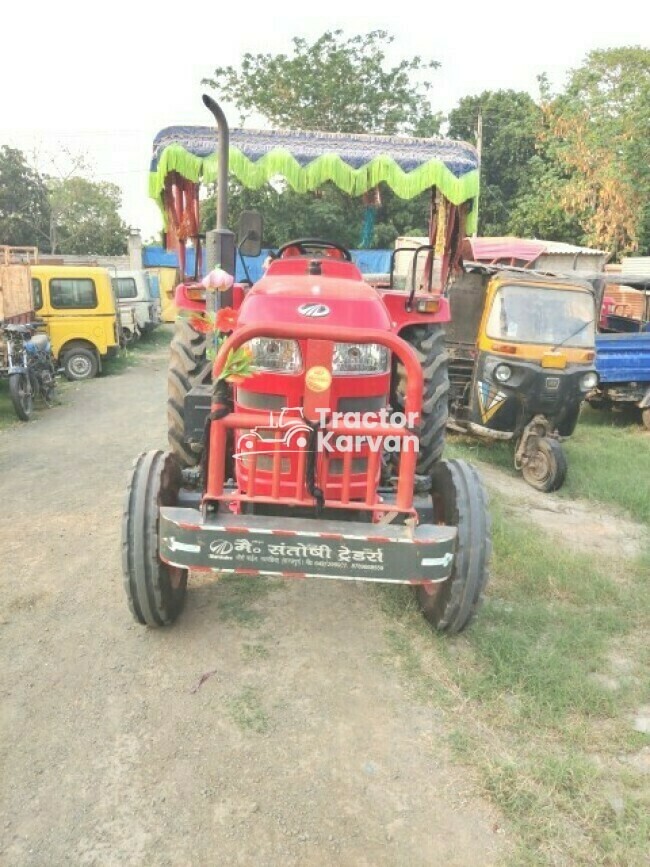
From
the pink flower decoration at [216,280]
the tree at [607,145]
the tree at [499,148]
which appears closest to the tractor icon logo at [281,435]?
the pink flower decoration at [216,280]

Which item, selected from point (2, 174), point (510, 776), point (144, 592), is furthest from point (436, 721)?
point (2, 174)

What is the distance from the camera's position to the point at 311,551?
2643 mm

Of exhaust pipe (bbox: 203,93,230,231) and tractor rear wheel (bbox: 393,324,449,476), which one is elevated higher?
exhaust pipe (bbox: 203,93,230,231)

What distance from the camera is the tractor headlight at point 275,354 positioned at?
2.97 m

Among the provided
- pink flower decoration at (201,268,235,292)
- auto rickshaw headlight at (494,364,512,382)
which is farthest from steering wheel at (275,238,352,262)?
auto rickshaw headlight at (494,364,512,382)

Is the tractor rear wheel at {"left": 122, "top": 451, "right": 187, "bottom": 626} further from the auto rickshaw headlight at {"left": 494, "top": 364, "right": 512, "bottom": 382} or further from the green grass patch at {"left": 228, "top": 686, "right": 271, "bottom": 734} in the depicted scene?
the auto rickshaw headlight at {"left": 494, "top": 364, "right": 512, "bottom": 382}

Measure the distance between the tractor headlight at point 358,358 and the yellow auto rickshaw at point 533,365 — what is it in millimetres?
3477

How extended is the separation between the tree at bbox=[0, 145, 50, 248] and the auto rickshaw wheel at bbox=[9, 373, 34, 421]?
84.8 feet

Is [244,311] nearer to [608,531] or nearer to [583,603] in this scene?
[583,603]

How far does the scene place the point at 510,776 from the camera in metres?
2.40

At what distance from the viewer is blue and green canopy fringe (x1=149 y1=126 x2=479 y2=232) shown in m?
4.59

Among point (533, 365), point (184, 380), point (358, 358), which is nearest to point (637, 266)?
point (533, 365)

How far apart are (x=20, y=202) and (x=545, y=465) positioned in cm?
3261

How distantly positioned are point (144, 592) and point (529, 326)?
15.9 feet
